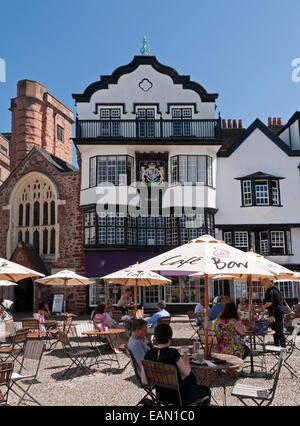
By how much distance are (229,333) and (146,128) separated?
1824 cm

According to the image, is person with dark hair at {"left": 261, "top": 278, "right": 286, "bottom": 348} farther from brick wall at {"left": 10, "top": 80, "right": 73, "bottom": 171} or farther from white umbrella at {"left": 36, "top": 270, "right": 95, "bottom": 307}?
brick wall at {"left": 10, "top": 80, "right": 73, "bottom": 171}

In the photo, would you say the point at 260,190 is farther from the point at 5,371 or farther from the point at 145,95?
Result: the point at 5,371

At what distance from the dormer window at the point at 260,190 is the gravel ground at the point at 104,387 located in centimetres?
1527

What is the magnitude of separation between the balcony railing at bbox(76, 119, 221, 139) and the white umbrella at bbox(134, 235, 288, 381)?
18058mm

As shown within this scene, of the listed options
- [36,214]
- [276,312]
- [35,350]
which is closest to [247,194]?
[36,214]

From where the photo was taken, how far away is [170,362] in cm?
491

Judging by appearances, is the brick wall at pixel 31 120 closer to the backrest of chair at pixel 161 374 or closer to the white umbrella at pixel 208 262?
the white umbrella at pixel 208 262

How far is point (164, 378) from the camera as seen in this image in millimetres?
4770

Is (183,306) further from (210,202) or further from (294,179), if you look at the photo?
(294,179)

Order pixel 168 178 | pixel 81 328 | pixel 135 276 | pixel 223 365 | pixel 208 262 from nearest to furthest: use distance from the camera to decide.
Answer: pixel 223 365, pixel 208 262, pixel 81 328, pixel 135 276, pixel 168 178

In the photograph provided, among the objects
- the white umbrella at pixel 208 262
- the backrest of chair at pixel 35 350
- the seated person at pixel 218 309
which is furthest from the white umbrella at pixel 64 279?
the white umbrella at pixel 208 262

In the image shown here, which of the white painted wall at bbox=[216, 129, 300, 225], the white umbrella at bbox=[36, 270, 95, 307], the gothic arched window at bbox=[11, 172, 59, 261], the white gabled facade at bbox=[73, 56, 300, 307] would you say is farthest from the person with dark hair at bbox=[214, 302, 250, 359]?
the gothic arched window at bbox=[11, 172, 59, 261]
